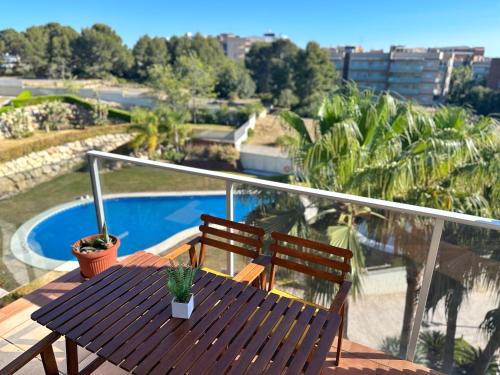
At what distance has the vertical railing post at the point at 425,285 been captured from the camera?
221cm

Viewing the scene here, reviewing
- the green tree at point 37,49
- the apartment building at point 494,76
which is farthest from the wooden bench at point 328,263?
the apartment building at point 494,76

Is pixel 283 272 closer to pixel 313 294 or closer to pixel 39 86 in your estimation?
pixel 313 294

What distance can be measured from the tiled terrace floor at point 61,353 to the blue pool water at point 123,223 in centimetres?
87

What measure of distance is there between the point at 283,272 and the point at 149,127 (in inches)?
815

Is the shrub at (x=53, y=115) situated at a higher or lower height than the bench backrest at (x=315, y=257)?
lower

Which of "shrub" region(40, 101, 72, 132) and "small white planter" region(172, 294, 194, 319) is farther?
"shrub" region(40, 101, 72, 132)

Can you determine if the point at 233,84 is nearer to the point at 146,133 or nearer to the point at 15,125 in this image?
the point at 146,133

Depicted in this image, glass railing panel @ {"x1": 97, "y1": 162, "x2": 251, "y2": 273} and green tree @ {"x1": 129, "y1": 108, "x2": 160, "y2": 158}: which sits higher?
glass railing panel @ {"x1": 97, "y1": 162, "x2": 251, "y2": 273}

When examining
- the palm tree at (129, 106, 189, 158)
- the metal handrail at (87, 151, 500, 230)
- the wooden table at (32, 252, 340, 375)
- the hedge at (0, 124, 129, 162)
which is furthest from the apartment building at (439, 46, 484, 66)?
the wooden table at (32, 252, 340, 375)

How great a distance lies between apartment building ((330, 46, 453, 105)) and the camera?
57562mm

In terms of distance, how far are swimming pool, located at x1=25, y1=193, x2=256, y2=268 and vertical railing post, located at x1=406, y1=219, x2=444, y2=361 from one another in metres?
1.62

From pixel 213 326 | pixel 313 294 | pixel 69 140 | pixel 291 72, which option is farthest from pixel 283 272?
pixel 291 72

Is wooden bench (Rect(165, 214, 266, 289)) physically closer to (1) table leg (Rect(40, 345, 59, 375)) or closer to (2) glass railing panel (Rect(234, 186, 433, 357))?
(2) glass railing panel (Rect(234, 186, 433, 357))

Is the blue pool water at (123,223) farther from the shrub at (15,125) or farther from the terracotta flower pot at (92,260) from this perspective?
the shrub at (15,125)
